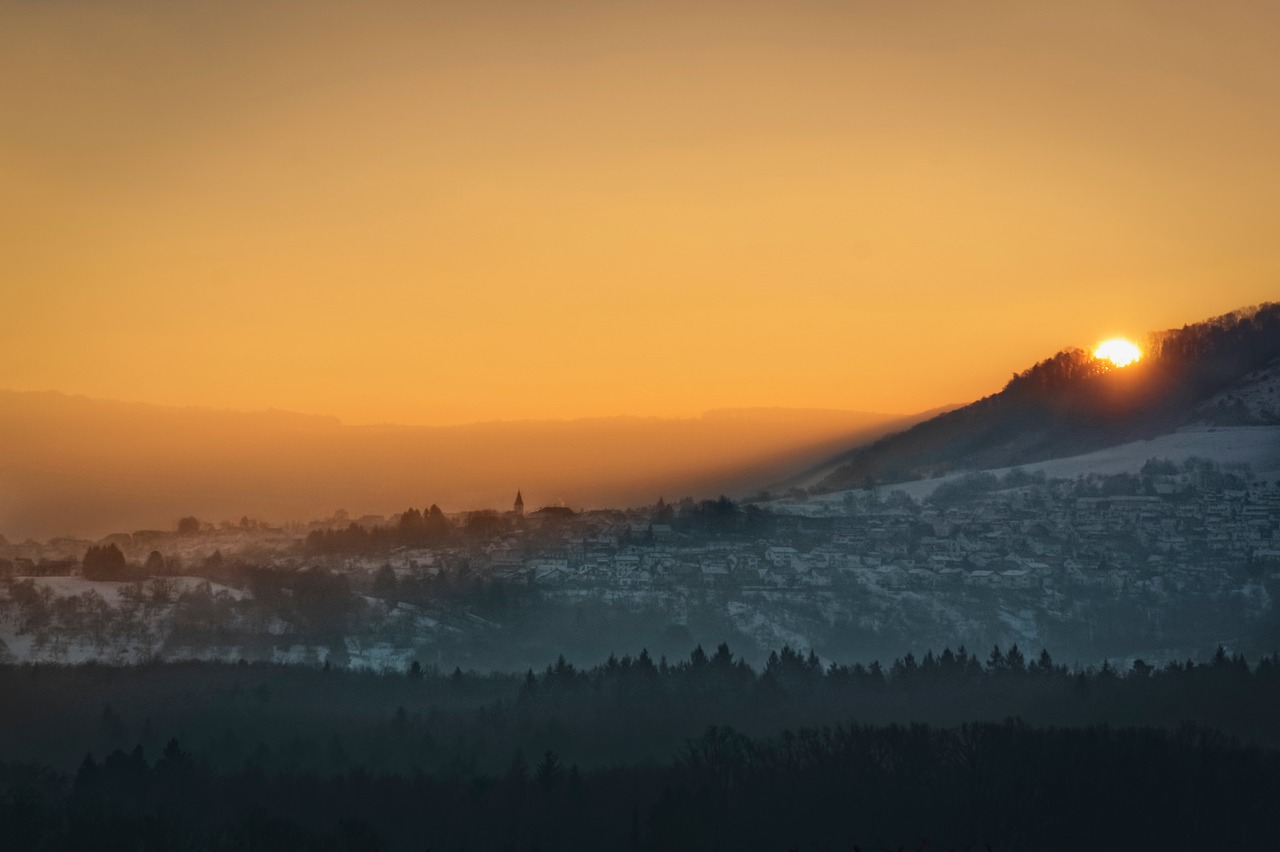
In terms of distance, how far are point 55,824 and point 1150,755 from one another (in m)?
89.4

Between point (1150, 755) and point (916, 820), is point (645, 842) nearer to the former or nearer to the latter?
point (916, 820)

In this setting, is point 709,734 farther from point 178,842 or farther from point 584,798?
point 178,842

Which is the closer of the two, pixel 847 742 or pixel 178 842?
pixel 178 842

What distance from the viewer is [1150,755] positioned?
502 feet

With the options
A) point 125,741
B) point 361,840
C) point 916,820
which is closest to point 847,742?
point 916,820

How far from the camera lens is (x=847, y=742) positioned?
166 m

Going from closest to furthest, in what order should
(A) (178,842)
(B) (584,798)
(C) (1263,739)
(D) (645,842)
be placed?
(A) (178,842), (D) (645,842), (B) (584,798), (C) (1263,739)

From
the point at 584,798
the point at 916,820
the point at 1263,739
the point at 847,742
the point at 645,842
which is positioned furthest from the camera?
the point at 1263,739

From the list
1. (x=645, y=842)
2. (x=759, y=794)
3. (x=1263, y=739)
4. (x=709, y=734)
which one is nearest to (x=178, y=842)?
(x=645, y=842)

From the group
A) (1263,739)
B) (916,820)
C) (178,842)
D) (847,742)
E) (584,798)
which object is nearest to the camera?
(178,842)

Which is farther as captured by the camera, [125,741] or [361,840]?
[125,741]

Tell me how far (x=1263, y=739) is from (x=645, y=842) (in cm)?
8062

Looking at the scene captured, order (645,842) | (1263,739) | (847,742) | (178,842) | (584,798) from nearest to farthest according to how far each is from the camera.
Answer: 1. (178,842)
2. (645,842)
3. (584,798)
4. (847,742)
5. (1263,739)

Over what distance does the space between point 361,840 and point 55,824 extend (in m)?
21.1
